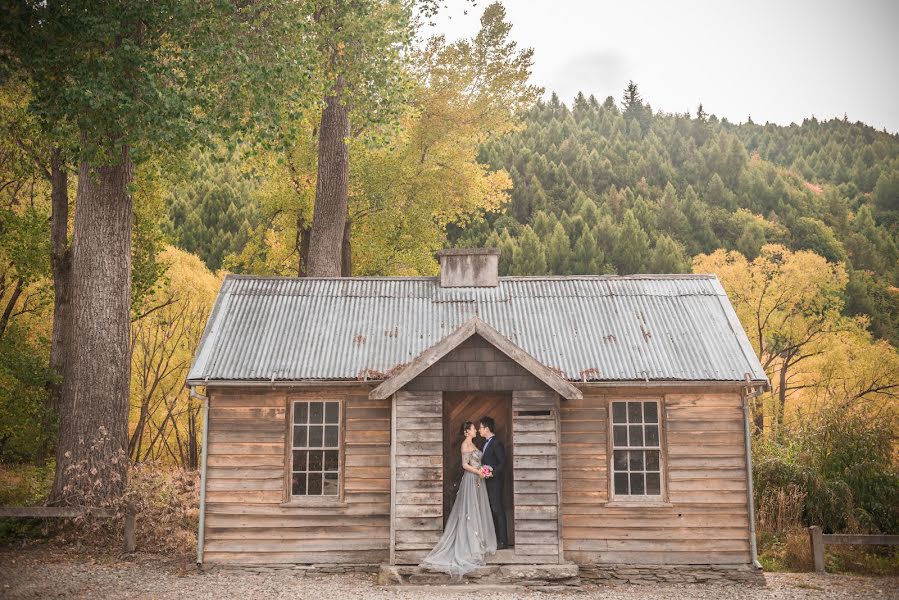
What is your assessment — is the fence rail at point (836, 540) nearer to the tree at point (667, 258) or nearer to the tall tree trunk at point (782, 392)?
the tall tree trunk at point (782, 392)

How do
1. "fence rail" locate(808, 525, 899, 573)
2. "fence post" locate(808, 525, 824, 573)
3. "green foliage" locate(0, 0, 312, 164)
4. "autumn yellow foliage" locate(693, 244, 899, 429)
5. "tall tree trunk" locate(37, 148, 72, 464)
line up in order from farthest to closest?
"autumn yellow foliage" locate(693, 244, 899, 429), "tall tree trunk" locate(37, 148, 72, 464), "green foliage" locate(0, 0, 312, 164), "fence post" locate(808, 525, 824, 573), "fence rail" locate(808, 525, 899, 573)

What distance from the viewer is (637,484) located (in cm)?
1230

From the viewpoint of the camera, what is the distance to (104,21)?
42.8ft

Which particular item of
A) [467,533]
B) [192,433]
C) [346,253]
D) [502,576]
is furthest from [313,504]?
[192,433]

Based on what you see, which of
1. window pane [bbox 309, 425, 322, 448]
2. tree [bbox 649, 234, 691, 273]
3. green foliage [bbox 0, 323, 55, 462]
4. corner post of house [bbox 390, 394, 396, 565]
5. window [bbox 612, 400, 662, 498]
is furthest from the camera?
tree [bbox 649, 234, 691, 273]

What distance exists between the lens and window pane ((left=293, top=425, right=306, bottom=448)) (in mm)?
12430

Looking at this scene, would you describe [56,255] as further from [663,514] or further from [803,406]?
[803,406]

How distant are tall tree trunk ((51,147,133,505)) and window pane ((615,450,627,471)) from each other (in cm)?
881

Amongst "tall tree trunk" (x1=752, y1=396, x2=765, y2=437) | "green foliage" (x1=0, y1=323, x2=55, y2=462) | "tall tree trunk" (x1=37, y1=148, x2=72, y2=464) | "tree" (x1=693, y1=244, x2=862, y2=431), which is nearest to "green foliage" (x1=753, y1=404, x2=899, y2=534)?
"tall tree trunk" (x1=752, y1=396, x2=765, y2=437)

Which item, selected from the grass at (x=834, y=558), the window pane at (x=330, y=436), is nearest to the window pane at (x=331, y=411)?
the window pane at (x=330, y=436)

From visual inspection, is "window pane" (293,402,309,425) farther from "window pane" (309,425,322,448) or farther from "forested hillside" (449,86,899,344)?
"forested hillside" (449,86,899,344)

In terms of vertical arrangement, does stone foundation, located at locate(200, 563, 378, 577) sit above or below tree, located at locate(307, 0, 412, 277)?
below

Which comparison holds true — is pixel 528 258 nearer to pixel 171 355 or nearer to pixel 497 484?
pixel 171 355

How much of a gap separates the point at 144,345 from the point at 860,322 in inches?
1252
